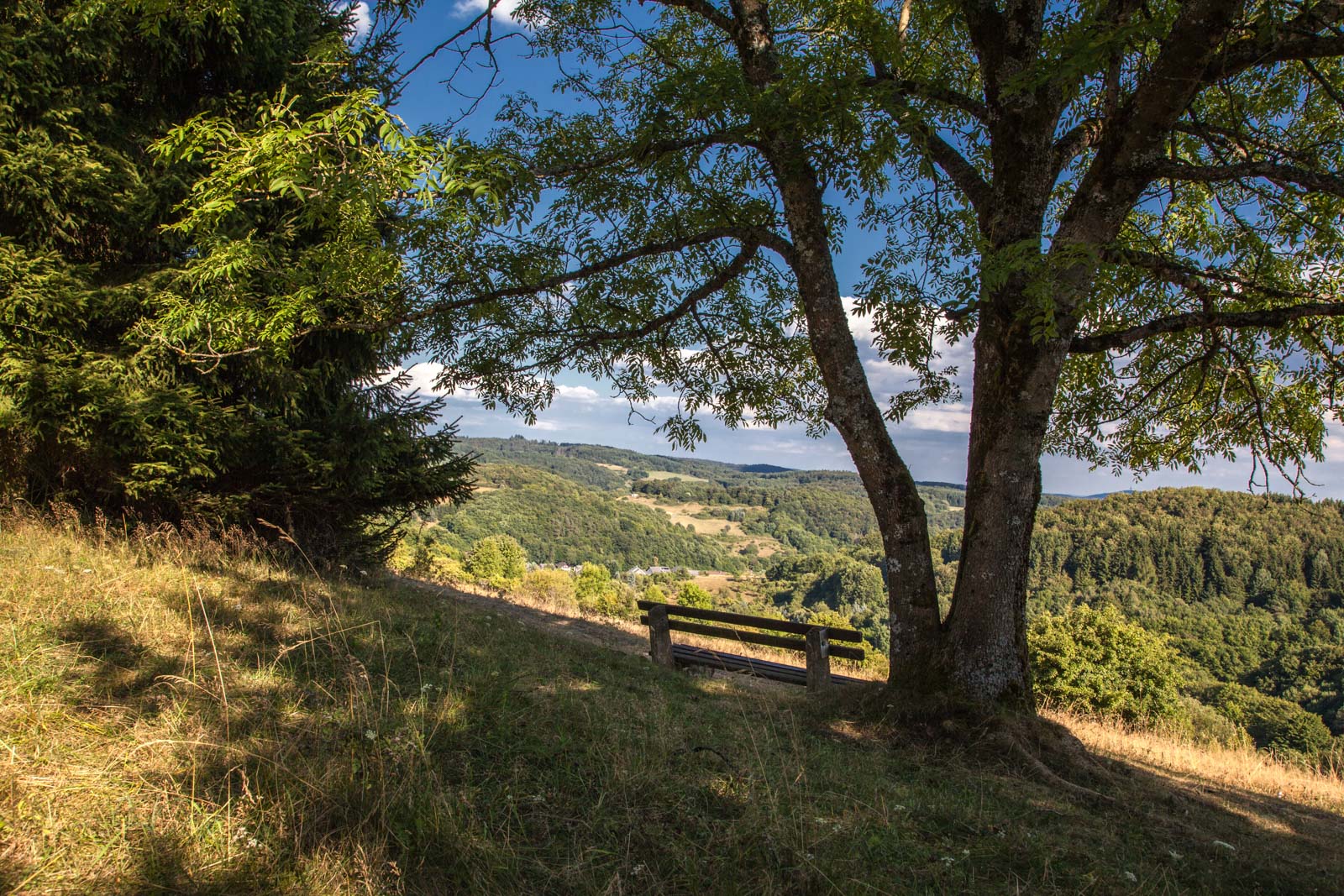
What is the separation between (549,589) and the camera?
938 inches

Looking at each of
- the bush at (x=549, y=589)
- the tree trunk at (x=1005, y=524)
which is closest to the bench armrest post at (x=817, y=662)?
the tree trunk at (x=1005, y=524)

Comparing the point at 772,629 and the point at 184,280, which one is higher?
the point at 184,280

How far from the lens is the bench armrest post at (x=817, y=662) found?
8.38 m

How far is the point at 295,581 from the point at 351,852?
552 cm

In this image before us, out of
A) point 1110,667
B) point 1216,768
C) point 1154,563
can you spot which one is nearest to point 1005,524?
point 1216,768

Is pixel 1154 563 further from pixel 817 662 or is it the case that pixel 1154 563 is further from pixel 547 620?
pixel 817 662

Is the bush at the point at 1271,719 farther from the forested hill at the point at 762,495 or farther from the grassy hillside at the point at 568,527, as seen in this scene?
the forested hill at the point at 762,495

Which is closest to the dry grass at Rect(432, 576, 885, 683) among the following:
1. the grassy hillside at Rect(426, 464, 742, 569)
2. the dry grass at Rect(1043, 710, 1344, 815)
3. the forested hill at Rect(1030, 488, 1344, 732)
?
the dry grass at Rect(1043, 710, 1344, 815)

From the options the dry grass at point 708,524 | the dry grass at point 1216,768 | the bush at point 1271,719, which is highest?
the dry grass at point 1216,768

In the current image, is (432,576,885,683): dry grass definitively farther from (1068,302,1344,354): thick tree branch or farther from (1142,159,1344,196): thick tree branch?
(1142,159,1344,196): thick tree branch

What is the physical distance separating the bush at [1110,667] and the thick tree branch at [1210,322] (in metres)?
20.0

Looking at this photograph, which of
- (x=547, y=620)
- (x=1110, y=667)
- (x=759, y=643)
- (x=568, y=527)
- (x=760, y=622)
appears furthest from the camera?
(x=568, y=527)

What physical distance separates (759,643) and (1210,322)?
19.9 ft


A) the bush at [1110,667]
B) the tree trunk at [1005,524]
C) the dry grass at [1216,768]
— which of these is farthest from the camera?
the bush at [1110,667]
